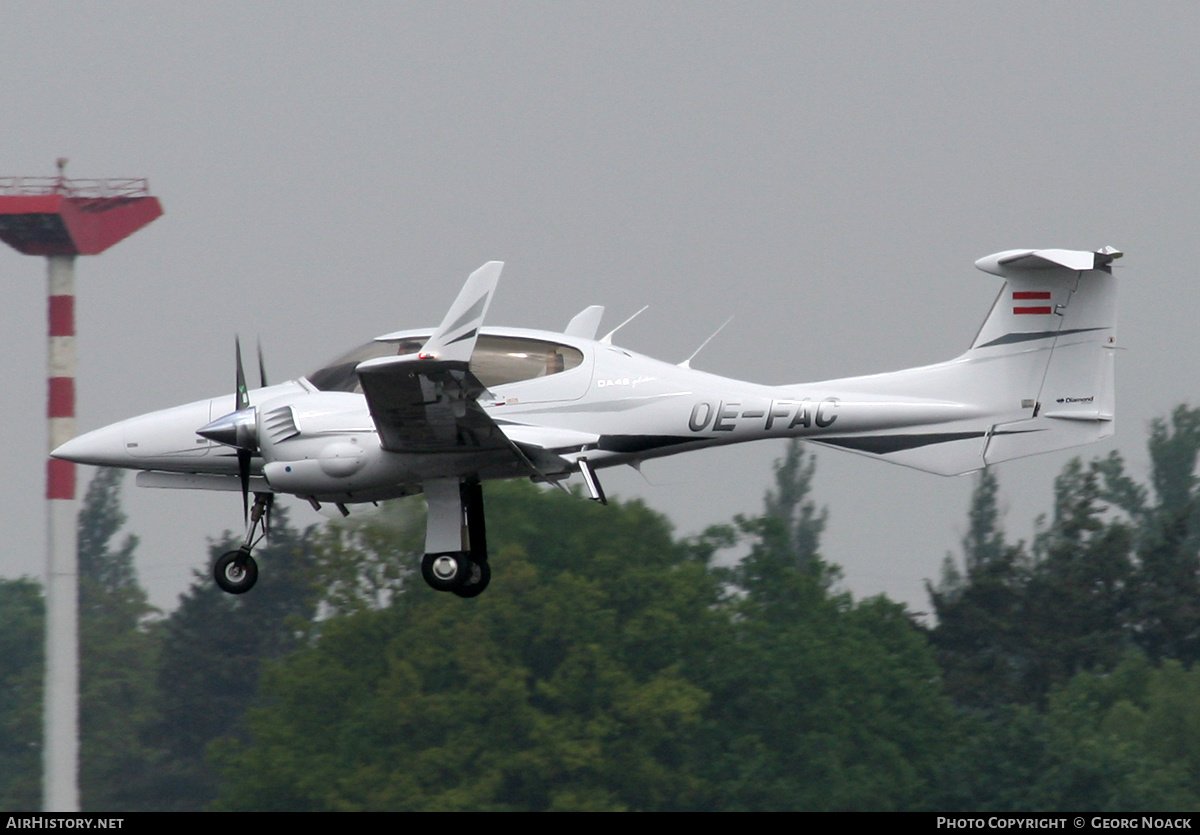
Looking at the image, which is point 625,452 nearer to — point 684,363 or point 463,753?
point 684,363

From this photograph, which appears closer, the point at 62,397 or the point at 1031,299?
the point at 1031,299

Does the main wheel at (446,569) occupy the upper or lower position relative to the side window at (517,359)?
lower

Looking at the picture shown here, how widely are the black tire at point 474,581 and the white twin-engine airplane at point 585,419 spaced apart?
3 cm

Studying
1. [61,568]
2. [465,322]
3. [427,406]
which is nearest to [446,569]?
[427,406]

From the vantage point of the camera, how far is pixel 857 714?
51094 mm

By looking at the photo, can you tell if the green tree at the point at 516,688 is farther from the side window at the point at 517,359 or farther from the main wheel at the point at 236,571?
the side window at the point at 517,359

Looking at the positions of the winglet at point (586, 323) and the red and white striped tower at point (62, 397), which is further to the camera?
the red and white striped tower at point (62, 397)

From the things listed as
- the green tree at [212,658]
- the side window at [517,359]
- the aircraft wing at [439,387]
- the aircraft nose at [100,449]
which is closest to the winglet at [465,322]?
the aircraft wing at [439,387]

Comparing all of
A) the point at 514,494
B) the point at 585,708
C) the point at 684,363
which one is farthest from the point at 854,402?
the point at 514,494

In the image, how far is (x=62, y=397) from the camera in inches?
2101

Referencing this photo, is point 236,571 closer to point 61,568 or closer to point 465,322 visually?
point 465,322

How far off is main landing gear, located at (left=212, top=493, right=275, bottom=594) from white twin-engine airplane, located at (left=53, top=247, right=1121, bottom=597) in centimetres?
2

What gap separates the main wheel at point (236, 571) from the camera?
17.5 meters

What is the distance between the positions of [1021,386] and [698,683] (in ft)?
114
